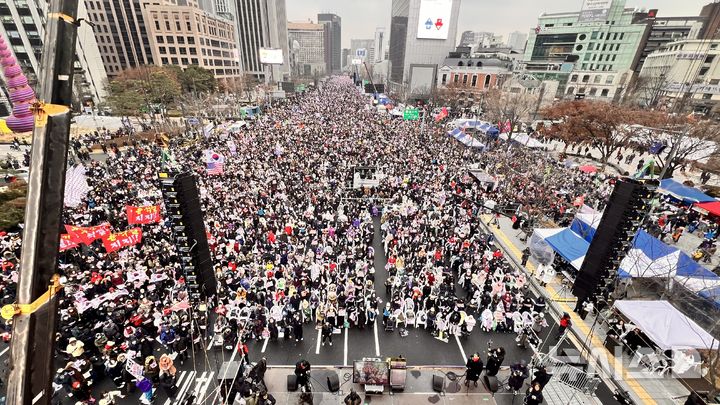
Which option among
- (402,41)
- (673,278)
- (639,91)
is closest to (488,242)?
(673,278)

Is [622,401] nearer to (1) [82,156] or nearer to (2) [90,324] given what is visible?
(2) [90,324]

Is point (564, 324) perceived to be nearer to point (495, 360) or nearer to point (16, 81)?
point (495, 360)

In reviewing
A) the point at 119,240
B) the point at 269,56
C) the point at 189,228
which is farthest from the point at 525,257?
the point at 269,56

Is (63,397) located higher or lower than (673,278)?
lower

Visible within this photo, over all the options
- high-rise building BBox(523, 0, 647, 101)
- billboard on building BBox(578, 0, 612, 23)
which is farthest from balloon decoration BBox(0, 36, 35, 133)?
billboard on building BBox(578, 0, 612, 23)

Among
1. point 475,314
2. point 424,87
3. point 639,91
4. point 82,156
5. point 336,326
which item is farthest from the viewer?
point 424,87

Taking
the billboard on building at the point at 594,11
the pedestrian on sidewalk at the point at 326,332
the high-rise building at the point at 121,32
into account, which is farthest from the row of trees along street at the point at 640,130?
the high-rise building at the point at 121,32

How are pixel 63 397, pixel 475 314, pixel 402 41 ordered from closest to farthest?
pixel 63 397
pixel 475 314
pixel 402 41
